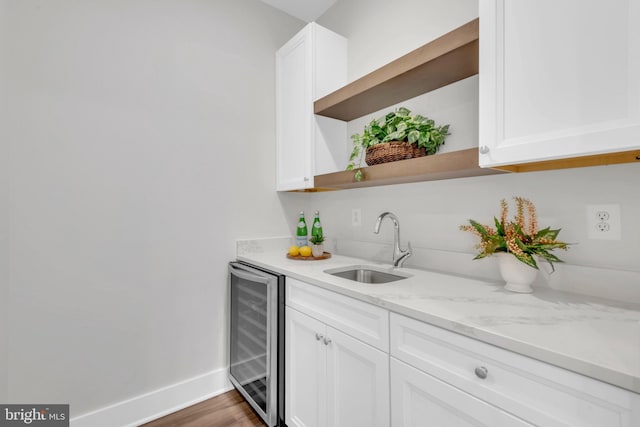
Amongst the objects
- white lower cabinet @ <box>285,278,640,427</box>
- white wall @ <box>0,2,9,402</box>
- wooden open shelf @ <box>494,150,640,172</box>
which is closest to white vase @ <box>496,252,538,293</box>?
wooden open shelf @ <box>494,150,640,172</box>

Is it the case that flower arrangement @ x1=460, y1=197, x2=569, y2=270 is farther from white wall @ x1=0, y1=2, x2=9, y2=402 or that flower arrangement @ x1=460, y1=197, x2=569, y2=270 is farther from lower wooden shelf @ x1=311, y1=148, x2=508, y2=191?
white wall @ x1=0, y1=2, x2=9, y2=402

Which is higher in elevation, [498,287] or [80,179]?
[80,179]

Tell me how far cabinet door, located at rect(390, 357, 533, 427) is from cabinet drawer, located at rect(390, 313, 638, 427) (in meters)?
0.02

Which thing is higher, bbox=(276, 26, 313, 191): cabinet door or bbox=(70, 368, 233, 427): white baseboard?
bbox=(276, 26, 313, 191): cabinet door

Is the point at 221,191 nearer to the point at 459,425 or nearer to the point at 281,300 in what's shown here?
the point at 281,300

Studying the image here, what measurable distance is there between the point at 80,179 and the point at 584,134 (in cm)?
215

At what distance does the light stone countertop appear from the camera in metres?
0.62

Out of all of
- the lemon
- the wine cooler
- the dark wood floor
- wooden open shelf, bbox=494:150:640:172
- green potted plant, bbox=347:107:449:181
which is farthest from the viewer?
the lemon

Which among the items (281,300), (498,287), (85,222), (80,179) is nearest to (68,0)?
(80,179)

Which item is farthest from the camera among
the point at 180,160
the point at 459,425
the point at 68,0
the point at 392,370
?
the point at 180,160

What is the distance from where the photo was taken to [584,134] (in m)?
0.84

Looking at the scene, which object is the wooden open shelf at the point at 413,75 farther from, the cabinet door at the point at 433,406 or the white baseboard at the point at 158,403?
the white baseboard at the point at 158,403

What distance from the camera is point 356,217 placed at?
204 cm
